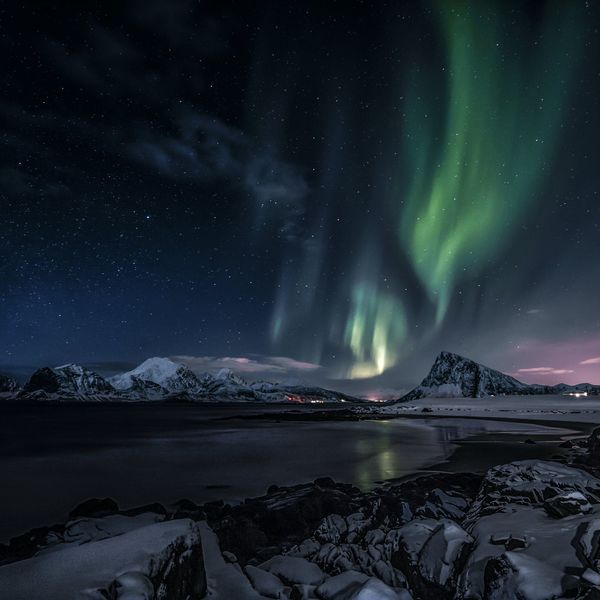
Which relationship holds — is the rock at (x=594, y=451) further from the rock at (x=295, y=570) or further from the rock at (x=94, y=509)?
the rock at (x=94, y=509)

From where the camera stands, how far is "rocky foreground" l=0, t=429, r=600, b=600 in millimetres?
4172

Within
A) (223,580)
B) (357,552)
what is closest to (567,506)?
(357,552)

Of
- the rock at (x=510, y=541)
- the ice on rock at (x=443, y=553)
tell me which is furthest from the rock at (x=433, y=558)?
the rock at (x=510, y=541)

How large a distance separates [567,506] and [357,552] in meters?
3.51

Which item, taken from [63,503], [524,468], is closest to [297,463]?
[63,503]

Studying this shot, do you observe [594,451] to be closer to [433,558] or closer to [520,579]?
[433,558]

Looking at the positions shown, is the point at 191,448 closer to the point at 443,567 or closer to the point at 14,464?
the point at 14,464

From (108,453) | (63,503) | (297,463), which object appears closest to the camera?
(63,503)

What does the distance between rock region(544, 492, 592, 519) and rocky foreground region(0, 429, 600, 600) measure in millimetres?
18

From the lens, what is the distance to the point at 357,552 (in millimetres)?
6781

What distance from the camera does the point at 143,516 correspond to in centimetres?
940

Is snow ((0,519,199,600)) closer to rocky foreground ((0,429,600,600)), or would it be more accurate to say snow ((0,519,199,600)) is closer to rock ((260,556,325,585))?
rocky foreground ((0,429,600,600))

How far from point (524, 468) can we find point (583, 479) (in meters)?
1.07

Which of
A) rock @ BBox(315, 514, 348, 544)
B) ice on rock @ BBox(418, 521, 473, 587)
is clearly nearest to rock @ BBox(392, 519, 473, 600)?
ice on rock @ BBox(418, 521, 473, 587)
